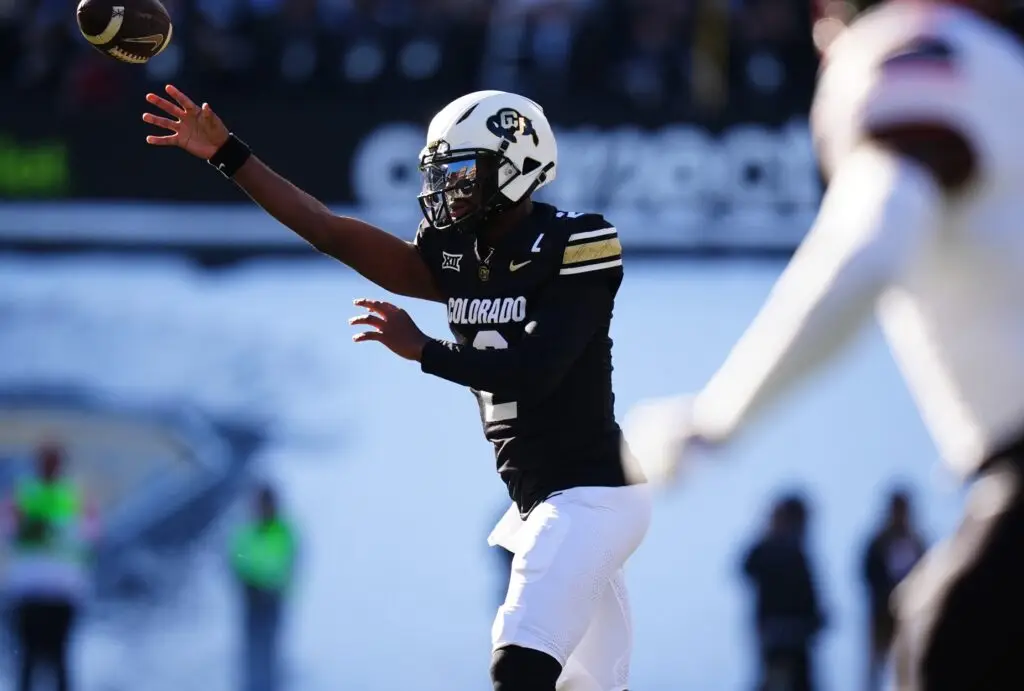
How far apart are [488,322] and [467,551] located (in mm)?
7184

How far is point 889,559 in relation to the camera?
33.5 ft

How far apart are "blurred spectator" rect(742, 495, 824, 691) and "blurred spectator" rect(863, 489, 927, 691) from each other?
1.30ft

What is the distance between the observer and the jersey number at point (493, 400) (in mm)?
4164

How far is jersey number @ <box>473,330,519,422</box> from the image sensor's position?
13.7ft

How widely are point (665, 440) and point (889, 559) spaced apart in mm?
8207

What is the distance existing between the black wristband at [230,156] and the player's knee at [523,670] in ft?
4.40

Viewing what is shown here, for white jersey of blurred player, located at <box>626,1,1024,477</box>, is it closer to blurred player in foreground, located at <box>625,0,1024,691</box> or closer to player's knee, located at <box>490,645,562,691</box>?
blurred player in foreground, located at <box>625,0,1024,691</box>

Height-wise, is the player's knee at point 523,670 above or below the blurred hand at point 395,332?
below

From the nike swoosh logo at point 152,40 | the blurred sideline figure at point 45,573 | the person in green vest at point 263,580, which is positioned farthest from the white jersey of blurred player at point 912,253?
the person in green vest at point 263,580

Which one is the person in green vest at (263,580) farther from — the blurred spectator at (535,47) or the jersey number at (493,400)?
the jersey number at (493,400)

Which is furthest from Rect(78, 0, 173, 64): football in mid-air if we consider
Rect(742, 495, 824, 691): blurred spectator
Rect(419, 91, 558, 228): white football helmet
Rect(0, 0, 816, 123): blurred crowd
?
Rect(0, 0, 816, 123): blurred crowd

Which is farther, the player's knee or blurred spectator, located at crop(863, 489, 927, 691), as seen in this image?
blurred spectator, located at crop(863, 489, 927, 691)

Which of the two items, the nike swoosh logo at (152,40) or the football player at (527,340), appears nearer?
the football player at (527,340)

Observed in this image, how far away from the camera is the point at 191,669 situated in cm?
1111
